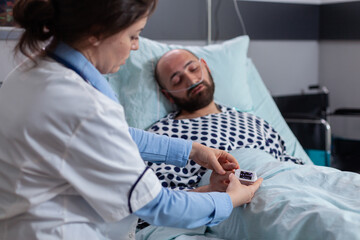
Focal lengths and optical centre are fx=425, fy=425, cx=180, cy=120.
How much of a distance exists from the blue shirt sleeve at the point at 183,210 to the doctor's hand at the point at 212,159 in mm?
258

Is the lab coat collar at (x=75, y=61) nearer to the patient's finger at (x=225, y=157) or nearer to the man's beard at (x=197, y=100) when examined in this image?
the patient's finger at (x=225, y=157)

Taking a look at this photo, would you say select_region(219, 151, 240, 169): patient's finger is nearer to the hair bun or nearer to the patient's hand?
the patient's hand

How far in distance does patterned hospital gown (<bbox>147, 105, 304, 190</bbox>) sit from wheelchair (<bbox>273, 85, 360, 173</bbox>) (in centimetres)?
60

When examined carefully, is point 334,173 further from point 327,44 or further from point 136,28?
point 327,44

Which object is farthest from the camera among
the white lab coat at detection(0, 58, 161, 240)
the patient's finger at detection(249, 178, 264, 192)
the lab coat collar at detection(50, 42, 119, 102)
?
the patient's finger at detection(249, 178, 264, 192)

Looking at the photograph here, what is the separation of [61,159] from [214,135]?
110 cm

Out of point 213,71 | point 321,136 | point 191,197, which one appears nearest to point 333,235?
point 191,197

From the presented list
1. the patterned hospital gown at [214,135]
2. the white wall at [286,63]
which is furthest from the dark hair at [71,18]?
the white wall at [286,63]

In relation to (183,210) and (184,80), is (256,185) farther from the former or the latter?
(184,80)

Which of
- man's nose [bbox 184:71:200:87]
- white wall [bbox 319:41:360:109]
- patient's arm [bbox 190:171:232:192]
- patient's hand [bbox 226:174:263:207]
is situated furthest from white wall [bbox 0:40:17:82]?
white wall [bbox 319:41:360:109]

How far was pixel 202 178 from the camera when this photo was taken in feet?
5.74

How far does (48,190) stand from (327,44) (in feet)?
10.8

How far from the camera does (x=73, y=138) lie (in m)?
0.92

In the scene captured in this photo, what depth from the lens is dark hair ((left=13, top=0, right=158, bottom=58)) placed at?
941 millimetres
